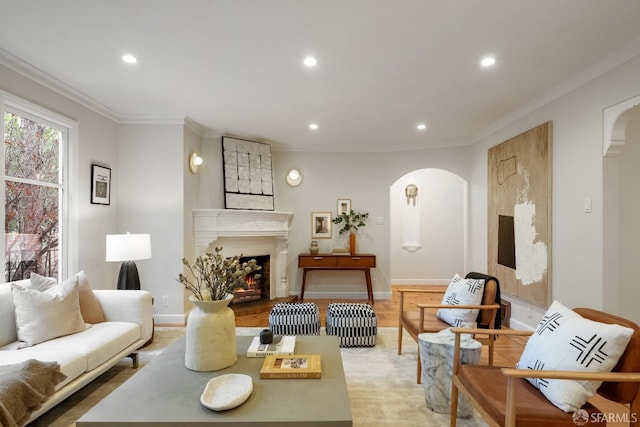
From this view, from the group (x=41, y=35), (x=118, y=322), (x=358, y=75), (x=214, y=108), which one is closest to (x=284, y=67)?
(x=358, y=75)

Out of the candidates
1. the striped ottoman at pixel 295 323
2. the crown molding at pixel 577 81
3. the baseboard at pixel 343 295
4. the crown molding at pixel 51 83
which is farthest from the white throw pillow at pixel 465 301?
the crown molding at pixel 51 83

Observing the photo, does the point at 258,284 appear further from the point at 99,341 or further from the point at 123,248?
the point at 99,341

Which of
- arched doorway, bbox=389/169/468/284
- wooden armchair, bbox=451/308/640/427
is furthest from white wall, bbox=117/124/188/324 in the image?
arched doorway, bbox=389/169/468/284

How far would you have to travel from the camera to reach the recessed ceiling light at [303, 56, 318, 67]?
2533 mm

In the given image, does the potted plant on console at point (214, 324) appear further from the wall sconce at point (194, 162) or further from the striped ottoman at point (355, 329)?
the wall sconce at point (194, 162)

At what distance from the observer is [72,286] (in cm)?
250

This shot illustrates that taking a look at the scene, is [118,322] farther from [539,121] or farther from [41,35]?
[539,121]

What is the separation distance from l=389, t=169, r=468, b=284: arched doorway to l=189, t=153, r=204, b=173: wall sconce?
408 cm

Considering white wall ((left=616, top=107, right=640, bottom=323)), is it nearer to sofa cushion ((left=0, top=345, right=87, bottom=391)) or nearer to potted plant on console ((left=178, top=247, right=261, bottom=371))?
potted plant on console ((left=178, top=247, right=261, bottom=371))

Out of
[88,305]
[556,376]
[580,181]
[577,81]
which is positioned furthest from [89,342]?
[577,81]

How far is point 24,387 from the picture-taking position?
64.9 inches

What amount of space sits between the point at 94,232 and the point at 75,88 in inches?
57.7

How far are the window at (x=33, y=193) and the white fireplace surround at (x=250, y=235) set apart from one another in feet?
4.76

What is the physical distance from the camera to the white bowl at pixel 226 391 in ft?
4.58
